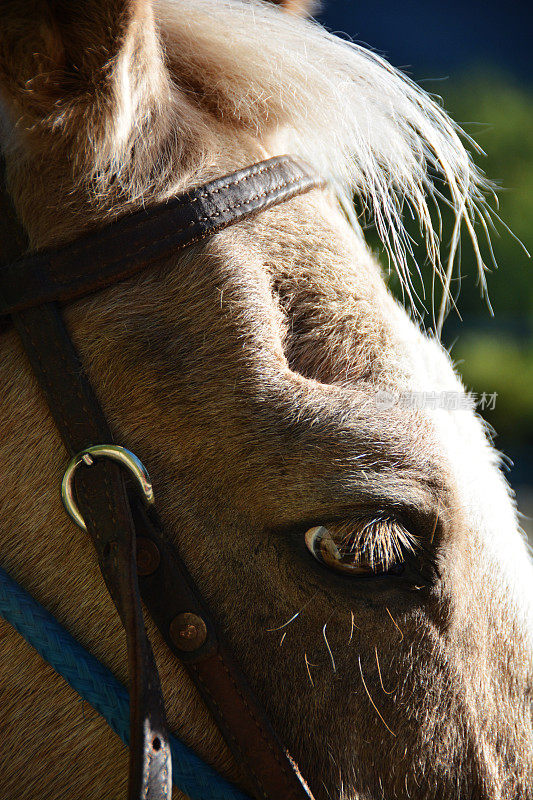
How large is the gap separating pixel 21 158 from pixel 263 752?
101cm

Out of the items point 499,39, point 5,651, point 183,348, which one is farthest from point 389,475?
point 499,39

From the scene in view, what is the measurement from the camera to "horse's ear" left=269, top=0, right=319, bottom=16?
1526mm

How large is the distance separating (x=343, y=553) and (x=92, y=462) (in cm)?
41

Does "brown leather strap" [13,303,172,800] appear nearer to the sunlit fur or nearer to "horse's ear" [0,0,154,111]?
the sunlit fur

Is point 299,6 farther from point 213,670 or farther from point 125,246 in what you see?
point 213,670

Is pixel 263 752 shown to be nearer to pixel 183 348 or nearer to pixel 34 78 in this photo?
pixel 183 348

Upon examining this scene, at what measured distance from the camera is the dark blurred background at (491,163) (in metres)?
6.85

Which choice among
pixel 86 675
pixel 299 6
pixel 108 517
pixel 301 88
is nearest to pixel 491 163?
pixel 299 6

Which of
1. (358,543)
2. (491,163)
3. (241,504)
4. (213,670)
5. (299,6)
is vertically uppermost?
(299,6)

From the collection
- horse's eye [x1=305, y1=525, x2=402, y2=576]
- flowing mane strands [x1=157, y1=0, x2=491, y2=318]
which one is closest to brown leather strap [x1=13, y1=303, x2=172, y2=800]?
horse's eye [x1=305, y1=525, x2=402, y2=576]

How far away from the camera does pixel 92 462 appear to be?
3.23 ft

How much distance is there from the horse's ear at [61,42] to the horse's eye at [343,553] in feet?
2.50

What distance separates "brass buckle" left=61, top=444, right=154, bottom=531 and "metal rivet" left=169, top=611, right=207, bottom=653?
0.61 ft

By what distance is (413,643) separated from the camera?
104cm
